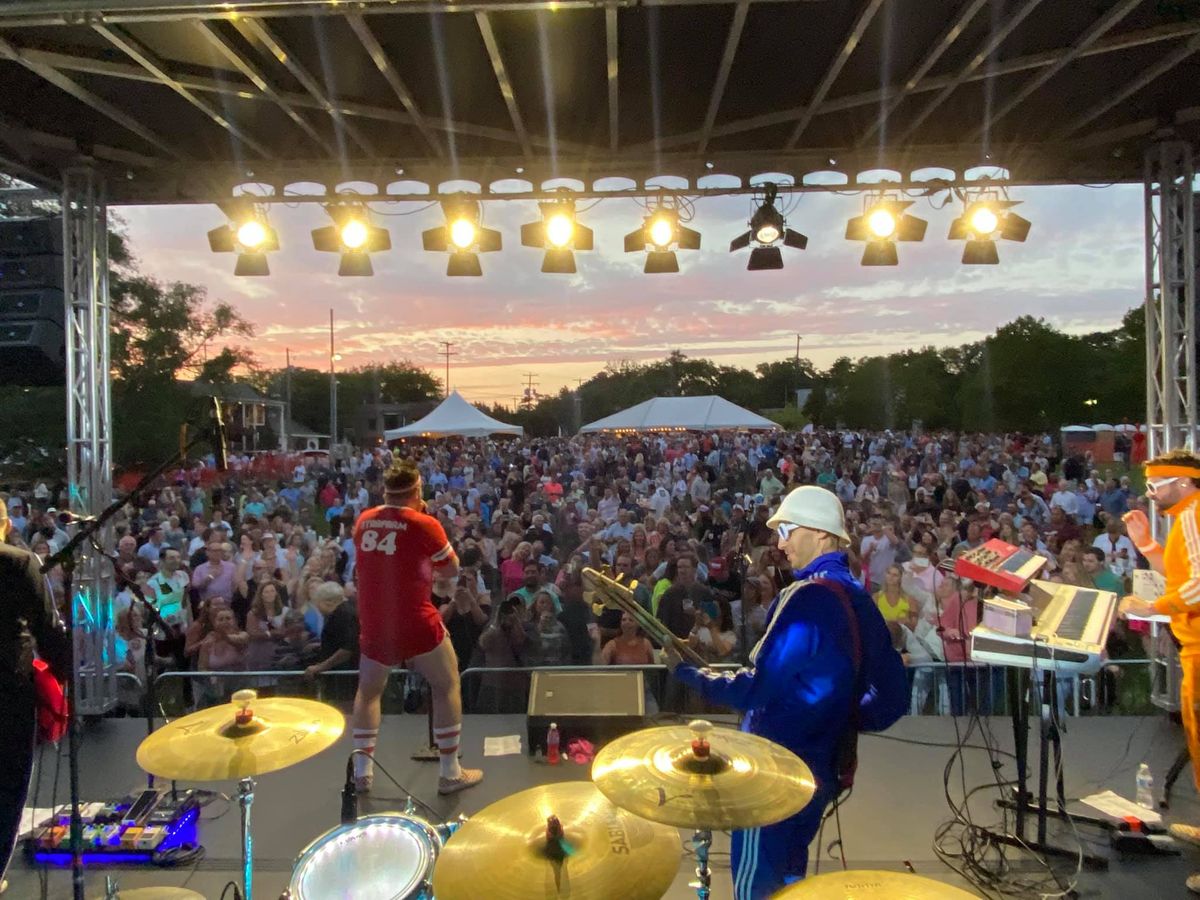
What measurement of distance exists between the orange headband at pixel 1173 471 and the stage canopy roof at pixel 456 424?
12.2 m

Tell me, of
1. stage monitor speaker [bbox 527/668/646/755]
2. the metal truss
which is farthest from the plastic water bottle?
the metal truss

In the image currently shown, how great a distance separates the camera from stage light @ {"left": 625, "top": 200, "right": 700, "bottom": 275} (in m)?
4.96

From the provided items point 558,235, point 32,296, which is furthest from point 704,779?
point 32,296

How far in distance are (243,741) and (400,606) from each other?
3.82 feet

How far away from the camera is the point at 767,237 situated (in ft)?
16.3

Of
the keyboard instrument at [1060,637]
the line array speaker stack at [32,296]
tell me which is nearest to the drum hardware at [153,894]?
the keyboard instrument at [1060,637]

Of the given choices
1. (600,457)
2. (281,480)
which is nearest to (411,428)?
(281,480)

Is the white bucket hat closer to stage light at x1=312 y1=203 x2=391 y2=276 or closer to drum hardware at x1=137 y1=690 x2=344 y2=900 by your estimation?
drum hardware at x1=137 y1=690 x2=344 y2=900

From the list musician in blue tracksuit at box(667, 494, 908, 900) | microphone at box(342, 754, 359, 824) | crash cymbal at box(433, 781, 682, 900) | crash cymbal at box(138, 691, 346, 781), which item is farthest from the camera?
microphone at box(342, 754, 359, 824)

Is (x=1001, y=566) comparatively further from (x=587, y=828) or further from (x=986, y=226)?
(x=986, y=226)

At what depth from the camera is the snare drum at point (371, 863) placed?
2039 mm

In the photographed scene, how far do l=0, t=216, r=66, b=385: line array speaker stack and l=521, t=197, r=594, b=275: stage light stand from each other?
2.86 meters

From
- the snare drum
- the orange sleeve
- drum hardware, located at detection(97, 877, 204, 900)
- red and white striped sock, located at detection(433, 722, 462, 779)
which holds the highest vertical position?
the orange sleeve

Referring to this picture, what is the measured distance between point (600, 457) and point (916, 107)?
9.59 metres
